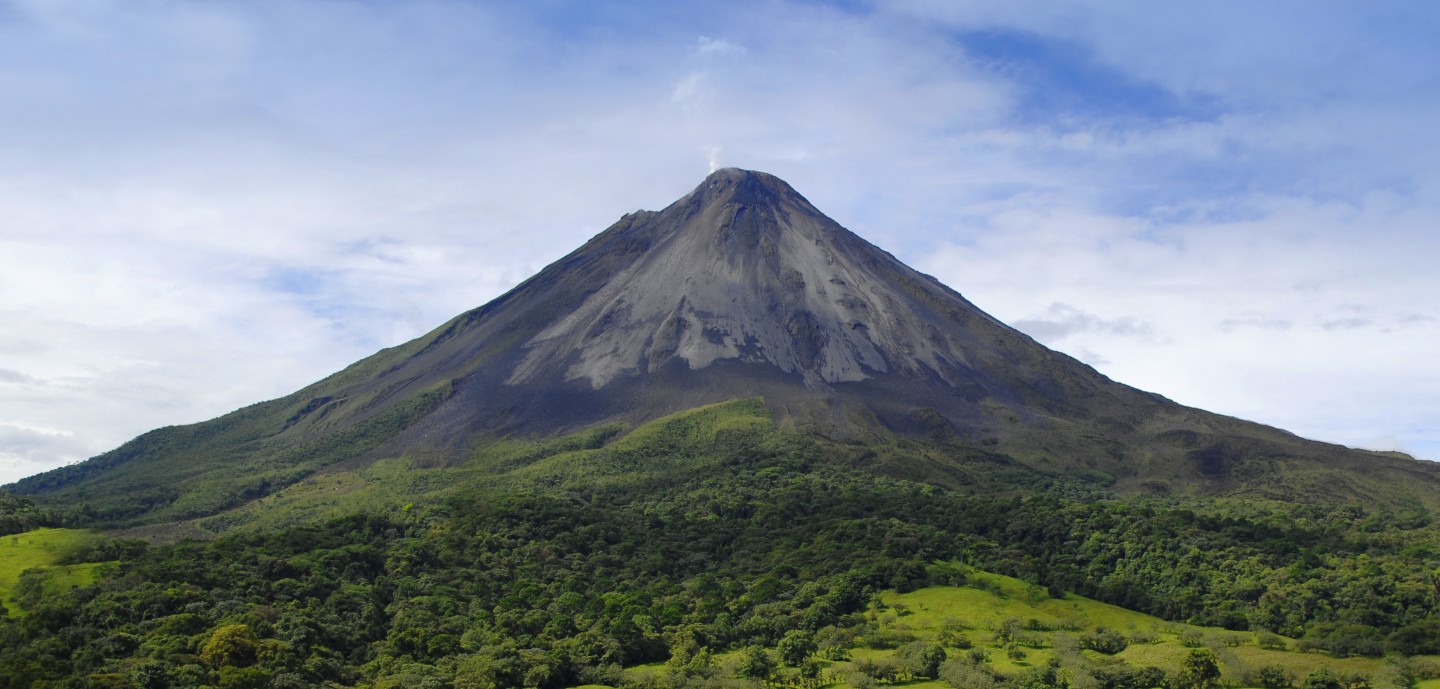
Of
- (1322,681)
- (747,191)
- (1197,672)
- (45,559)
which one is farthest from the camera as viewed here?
(747,191)

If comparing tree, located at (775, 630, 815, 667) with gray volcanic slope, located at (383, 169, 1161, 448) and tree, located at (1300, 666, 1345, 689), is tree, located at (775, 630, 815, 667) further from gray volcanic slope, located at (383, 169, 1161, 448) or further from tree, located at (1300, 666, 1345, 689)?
gray volcanic slope, located at (383, 169, 1161, 448)

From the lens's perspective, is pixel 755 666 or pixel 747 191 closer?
pixel 755 666

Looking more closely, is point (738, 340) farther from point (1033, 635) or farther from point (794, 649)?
point (794, 649)

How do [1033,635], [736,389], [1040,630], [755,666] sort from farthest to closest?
[736,389]
[1040,630]
[1033,635]
[755,666]

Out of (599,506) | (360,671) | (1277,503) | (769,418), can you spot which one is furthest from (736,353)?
(360,671)

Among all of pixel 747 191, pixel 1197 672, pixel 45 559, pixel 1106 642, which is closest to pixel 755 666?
pixel 1106 642

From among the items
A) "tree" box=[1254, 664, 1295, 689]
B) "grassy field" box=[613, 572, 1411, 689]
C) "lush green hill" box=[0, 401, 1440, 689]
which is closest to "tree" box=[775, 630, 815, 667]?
"lush green hill" box=[0, 401, 1440, 689]
